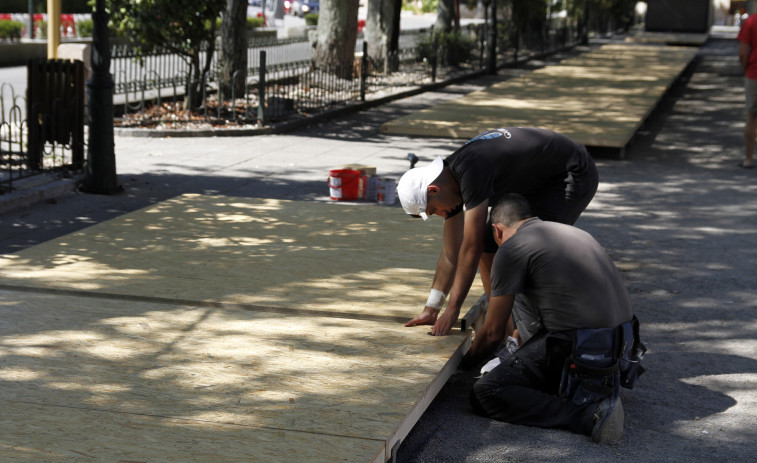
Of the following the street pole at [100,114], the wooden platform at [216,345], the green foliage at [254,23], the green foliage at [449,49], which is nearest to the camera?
the wooden platform at [216,345]

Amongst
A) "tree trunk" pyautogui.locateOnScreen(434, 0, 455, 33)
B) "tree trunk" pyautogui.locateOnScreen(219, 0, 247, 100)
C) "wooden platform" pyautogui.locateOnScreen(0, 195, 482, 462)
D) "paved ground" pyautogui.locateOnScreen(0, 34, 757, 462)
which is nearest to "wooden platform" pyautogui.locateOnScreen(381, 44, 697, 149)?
"paved ground" pyautogui.locateOnScreen(0, 34, 757, 462)

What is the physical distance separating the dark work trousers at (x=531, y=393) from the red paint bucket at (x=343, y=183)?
5122 mm

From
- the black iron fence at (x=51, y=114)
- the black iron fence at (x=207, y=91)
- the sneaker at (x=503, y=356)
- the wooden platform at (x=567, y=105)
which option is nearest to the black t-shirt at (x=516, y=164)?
the sneaker at (x=503, y=356)

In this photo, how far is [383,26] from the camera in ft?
79.5

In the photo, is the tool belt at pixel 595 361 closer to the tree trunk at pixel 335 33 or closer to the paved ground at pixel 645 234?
the paved ground at pixel 645 234

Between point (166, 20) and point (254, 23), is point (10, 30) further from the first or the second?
point (166, 20)

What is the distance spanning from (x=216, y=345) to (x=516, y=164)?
6.27ft

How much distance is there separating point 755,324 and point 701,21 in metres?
42.8

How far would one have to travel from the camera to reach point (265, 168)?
1185 centimetres

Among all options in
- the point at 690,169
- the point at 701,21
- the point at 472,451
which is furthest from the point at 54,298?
the point at 701,21

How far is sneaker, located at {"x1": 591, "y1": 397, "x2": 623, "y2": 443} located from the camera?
15.1ft

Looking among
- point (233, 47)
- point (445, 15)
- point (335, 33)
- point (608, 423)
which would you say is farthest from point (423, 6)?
point (608, 423)

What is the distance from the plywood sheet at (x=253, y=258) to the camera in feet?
19.8

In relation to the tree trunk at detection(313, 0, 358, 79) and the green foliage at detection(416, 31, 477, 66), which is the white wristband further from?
the green foliage at detection(416, 31, 477, 66)
